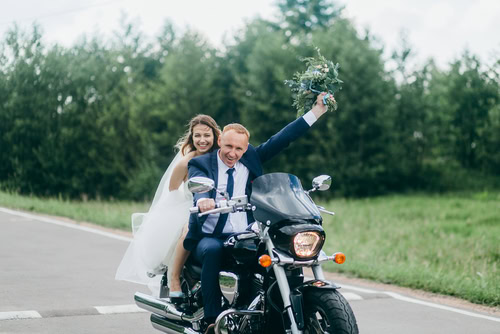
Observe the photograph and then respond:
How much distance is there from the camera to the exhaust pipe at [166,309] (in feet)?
18.2

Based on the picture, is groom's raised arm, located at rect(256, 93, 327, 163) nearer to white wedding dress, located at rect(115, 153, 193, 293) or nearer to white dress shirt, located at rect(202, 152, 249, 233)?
white dress shirt, located at rect(202, 152, 249, 233)

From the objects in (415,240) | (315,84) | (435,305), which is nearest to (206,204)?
(315,84)

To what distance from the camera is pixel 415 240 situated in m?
17.7

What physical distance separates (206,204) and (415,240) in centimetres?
1356

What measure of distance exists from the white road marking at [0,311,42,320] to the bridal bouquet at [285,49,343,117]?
3.12m

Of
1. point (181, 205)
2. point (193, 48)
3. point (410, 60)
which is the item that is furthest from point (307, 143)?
point (181, 205)

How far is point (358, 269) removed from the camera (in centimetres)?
1048

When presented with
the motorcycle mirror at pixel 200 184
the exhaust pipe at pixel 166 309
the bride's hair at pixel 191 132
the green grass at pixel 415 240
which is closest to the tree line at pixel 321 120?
the green grass at pixel 415 240

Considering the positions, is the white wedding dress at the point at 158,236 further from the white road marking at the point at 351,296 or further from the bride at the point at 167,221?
the white road marking at the point at 351,296

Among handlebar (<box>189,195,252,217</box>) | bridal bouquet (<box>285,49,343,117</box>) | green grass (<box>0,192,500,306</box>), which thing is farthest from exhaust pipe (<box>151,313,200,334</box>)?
green grass (<box>0,192,500,306</box>)

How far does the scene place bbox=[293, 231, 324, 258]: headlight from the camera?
4613mm

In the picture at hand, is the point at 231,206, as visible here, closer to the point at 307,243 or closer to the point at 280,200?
the point at 280,200

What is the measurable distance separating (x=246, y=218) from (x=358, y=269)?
5.33 m

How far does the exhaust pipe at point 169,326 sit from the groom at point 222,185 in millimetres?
398
